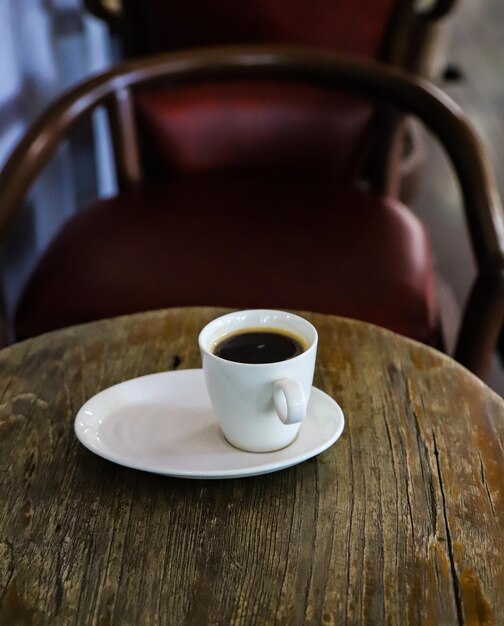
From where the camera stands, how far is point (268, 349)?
54 cm

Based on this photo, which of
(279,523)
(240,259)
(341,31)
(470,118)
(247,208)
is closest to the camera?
(279,523)

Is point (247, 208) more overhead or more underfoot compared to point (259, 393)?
more underfoot

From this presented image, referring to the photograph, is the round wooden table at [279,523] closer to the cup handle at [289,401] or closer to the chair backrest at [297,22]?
the cup handle at [289,401]

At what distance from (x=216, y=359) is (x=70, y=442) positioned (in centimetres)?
13

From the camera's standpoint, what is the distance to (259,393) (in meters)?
0.50

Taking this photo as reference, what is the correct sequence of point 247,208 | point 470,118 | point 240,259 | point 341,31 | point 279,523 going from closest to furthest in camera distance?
1. point 279,523
2. point 240,259
3. point 247,208
4. point 341,31
5. point 470,118

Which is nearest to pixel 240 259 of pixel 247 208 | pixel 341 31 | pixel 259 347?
pixel 247 208

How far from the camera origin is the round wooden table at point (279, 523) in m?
0.43

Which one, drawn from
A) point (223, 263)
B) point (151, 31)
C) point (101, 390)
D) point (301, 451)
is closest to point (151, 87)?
point (151, 31)

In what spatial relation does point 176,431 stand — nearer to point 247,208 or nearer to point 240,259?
point 240,259

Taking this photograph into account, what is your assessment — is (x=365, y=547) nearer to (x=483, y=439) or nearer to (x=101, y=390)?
→ (x=483, y=439)

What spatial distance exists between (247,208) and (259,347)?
52cm

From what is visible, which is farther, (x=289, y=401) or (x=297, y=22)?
(x=297, y=22)

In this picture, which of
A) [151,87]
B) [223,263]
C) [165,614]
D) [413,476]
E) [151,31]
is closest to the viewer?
[165,614]
